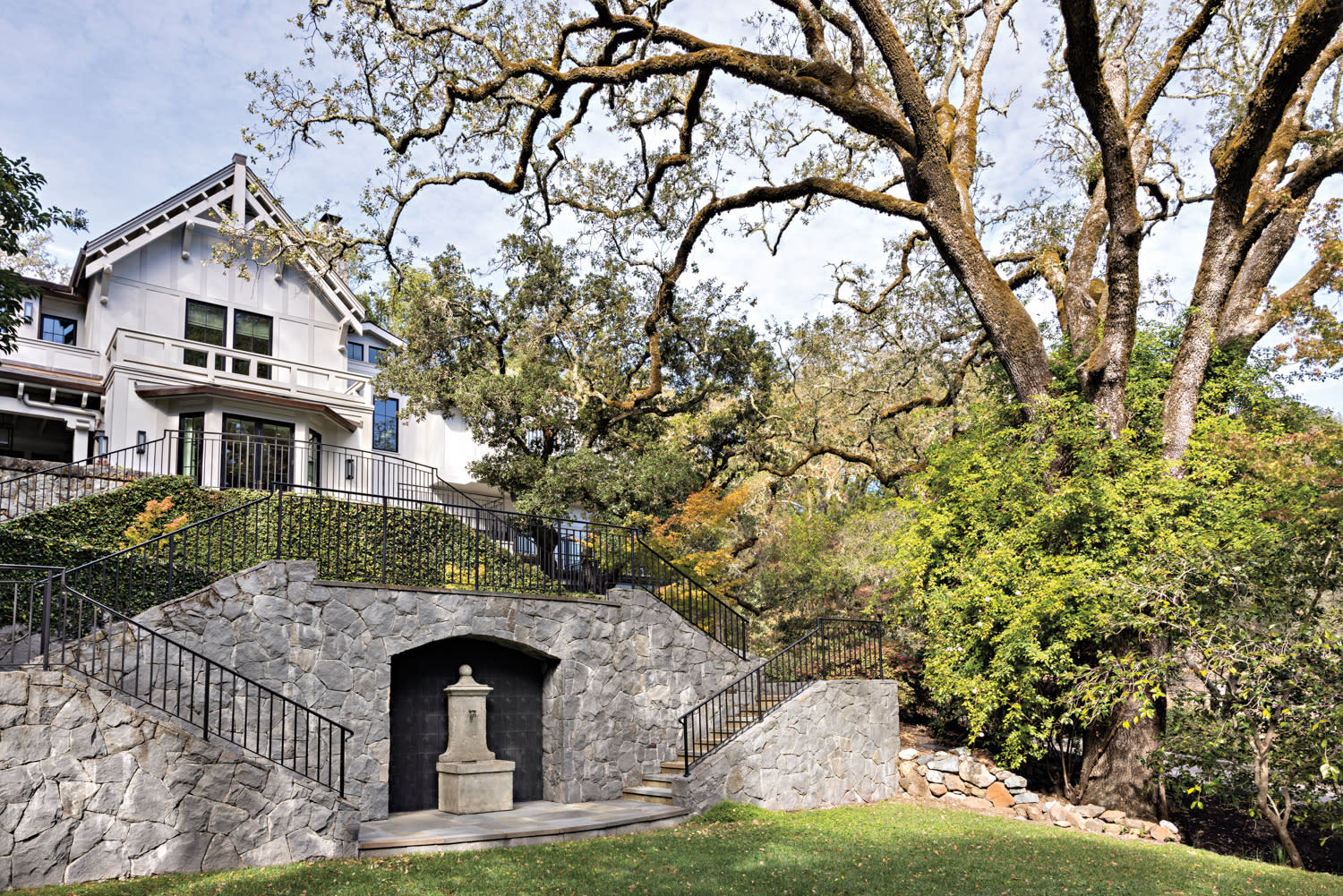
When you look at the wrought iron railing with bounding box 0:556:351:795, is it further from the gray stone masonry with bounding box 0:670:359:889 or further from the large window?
the large window

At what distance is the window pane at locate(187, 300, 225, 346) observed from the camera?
21906mm

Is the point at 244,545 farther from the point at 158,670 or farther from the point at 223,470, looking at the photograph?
the point at 223,470

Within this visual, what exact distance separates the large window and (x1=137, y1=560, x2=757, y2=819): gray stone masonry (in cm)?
1491

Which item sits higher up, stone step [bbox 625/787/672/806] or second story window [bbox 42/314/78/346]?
second story window [bbox 42/314/78/346]

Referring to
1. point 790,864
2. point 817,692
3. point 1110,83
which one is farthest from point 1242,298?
point 790,864

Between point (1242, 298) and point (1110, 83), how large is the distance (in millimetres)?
4464

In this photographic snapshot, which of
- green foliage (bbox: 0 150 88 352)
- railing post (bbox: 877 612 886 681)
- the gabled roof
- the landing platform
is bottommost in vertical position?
the landing platform

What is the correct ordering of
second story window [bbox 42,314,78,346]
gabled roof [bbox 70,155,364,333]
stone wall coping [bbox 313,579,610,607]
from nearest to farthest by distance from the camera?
1. stone wall coping [bbox 313,579,610,607]
2. gabled roof [bbox 70,155,364,333]
3. second story window [bbox 42,314,78,346]

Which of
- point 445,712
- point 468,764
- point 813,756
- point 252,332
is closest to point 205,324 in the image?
point 252,332

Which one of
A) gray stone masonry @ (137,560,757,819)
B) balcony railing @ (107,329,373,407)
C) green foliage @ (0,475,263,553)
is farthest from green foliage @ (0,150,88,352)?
balcony railing @ (107,329,373,407)

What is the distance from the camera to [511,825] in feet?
35.3

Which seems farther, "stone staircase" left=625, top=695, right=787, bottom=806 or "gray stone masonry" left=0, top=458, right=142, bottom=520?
"gray stone masonry" left=0, top=458, right=142, bottom=520

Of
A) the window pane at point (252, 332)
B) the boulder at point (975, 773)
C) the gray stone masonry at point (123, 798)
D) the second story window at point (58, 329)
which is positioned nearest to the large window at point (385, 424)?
the window pane at point (252, 332)

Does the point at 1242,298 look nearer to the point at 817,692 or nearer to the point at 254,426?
the point at 817,692
